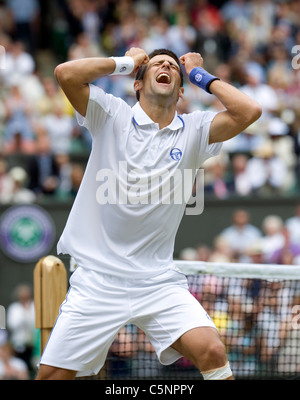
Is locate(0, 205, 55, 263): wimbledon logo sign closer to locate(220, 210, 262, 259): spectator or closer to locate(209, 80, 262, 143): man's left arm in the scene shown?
locate(220, 210, 262, 259): spectator

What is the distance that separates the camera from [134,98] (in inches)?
650

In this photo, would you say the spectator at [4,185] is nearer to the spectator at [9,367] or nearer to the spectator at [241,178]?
the spectator at [9,367]

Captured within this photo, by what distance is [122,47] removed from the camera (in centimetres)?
1909

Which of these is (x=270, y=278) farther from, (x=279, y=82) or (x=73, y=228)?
(x=279, y=82)

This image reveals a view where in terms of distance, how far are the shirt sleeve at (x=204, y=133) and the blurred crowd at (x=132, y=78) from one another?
8.59 metres

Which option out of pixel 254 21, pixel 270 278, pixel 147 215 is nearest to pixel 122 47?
pixel 254 21

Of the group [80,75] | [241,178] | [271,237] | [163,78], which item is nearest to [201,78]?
[163,78]

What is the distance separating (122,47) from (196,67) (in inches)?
492

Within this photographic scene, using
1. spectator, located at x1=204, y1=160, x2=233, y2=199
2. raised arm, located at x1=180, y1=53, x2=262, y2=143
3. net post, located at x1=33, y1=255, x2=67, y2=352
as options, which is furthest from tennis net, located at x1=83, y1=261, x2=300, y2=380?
spectator, located at x1=204, y1=160, x2=233, y2=199

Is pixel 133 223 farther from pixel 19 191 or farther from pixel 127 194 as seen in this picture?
pixel 19 191

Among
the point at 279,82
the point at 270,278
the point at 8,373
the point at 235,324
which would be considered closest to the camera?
the point at 270,278

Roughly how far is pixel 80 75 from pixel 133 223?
112 centimetres

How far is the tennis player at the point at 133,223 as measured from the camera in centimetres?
625

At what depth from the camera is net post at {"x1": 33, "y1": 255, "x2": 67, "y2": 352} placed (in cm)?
720
